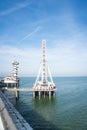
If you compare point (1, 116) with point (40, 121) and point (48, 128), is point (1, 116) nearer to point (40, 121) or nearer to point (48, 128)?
point (48, 128)

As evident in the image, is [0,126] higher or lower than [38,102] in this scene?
higher

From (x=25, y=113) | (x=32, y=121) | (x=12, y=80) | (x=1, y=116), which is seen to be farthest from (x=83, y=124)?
(x=12, y=80)

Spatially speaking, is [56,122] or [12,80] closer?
[56,122]

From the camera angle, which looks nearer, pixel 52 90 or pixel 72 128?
pixel 72 128

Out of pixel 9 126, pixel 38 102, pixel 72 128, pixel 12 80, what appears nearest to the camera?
pixel 9 126

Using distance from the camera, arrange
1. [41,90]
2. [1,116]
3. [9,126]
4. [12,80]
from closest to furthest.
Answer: [9,126] < [1,116] < [41,90] < [12,80]

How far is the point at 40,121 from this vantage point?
3875 cm

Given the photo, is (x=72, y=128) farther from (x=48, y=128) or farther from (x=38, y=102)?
(x=38, y=102)

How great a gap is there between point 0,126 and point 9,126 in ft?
9.86

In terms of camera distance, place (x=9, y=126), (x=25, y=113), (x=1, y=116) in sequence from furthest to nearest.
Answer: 1. (x=25, y=113)
2. (x=1, y=116)
3. (x=9, y=126)

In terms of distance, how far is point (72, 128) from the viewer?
112 ft

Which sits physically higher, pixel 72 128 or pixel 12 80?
pixel 12 80

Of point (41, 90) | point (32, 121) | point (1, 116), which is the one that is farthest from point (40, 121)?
point (41, 90)

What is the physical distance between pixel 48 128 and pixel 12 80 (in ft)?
232
